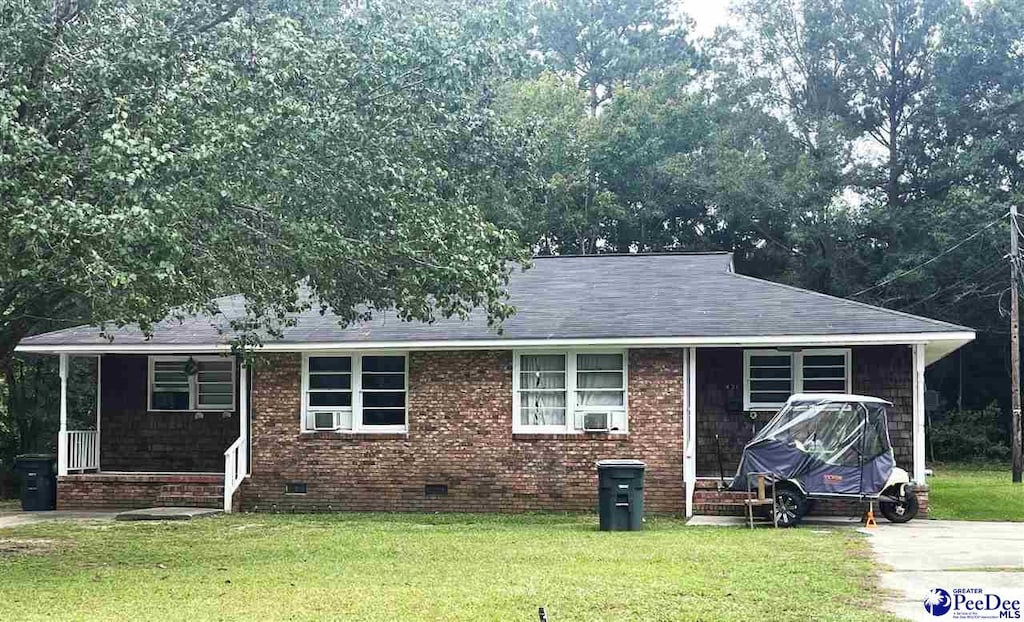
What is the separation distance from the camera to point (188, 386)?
24.2 m

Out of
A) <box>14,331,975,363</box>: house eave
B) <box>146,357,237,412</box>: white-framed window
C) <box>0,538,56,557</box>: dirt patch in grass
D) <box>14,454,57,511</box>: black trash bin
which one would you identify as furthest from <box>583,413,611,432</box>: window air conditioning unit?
<box>14,454,57,511</box>: black trash bin

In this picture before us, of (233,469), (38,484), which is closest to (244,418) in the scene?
(233,469)

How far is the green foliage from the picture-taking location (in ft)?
122

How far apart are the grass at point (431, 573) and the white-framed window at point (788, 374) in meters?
A: 4.04

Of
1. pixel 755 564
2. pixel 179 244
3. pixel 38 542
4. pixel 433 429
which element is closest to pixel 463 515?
pixel 433 429

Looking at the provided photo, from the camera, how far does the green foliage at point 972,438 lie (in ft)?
122

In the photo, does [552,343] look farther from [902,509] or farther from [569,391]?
[902,509]

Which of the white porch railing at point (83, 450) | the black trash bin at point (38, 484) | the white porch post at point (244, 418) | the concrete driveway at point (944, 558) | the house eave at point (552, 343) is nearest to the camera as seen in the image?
the concrete driveway at point (944, 558)

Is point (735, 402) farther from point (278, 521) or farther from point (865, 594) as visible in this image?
point (865, 594)

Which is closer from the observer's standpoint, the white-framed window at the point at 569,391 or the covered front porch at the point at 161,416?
the white-framed window at the point at 569,391

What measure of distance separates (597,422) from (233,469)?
605 cm

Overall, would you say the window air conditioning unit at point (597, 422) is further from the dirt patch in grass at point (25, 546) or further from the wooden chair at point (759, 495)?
the dirt patch in grass at point (25, 546)

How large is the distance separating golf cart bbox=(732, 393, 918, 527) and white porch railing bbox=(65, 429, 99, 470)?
1210cm

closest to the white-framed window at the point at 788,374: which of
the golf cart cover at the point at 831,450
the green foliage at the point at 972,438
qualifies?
the golf cart cover at the point at 831,450
